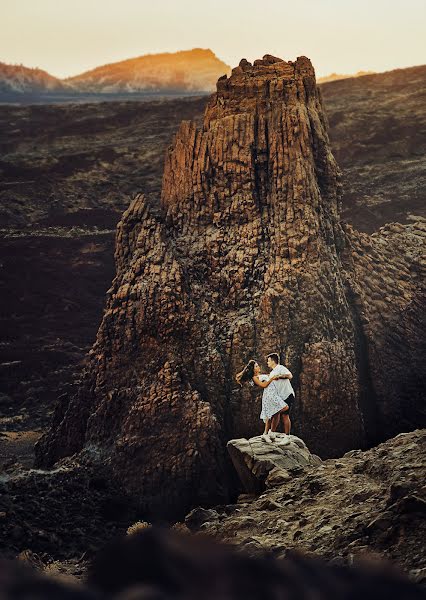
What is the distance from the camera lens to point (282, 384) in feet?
39.4

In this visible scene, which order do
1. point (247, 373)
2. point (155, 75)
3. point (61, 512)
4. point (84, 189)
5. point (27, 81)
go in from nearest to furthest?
point (61, 512), point (247, 373), point (84, 189), point (27, 81), point (155, 75)

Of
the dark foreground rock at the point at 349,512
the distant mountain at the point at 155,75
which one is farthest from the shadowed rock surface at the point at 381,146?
the distant mountain at the point at 155,75

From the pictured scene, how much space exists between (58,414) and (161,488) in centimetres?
356

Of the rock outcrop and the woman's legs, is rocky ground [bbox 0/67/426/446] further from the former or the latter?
the rock outcrop

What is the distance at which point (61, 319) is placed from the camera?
26.0 meters

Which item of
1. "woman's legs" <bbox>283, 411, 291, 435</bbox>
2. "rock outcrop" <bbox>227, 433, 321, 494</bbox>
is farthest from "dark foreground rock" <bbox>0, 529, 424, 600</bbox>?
"woman's legs" <bbox>283, 411, 291, 435</bbox>

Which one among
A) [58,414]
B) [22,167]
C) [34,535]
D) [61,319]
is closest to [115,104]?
[22,167]

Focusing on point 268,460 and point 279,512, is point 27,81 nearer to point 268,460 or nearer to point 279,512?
point 268,460

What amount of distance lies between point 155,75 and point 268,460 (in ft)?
437

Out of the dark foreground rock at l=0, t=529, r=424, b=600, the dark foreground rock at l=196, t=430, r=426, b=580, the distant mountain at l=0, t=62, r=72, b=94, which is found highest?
the distant mountain at l=0, t=62, r=72, b=94

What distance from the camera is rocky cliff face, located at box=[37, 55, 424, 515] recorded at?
41.4 ft

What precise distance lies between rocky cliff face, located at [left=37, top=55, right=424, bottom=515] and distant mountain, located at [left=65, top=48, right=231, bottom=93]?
369ft

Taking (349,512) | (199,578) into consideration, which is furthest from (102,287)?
(199,578)

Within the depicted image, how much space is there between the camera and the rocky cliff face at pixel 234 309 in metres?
12.6
